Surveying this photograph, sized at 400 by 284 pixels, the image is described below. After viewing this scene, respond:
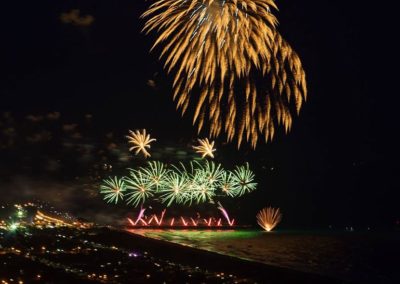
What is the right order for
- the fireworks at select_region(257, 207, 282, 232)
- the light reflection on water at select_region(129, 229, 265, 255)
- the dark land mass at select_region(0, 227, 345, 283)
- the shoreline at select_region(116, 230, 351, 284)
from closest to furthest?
the dark land mass at select_region(0, 227, 345, 283) → the shoreline at select_region(116, 230, 351, 284) → the light reflection on water at select_region(129, 229, 265, 255) → the fireworks at select_region(257, 207, 282, 232)

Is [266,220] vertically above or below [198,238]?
above

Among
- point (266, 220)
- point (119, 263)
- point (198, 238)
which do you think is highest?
point (266, 220)

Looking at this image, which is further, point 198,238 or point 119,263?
point 198,238

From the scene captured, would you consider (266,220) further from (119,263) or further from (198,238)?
(119,263)

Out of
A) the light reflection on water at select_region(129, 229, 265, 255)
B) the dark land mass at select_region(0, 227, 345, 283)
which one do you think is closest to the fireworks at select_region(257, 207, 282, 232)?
the light reflection on water at select_region(129, 229, 265, 255)

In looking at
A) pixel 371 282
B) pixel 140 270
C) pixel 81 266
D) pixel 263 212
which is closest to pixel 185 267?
pixel 140 270

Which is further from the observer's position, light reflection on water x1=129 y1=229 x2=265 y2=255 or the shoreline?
light reflection on water x1=129 y1=229 x2=265 y2=255

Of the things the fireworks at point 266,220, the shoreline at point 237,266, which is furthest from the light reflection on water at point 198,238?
the fireworks at point 266,220

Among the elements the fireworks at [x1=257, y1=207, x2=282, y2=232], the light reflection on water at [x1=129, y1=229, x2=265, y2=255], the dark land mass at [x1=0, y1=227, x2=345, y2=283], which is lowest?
the dark land mass at [x1=0, y1=227, x2=345, y2=283]

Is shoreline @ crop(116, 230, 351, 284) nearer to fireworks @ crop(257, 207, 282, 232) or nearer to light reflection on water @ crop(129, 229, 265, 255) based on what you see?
light reflection on water @ crop(129, 229, 265, 255)

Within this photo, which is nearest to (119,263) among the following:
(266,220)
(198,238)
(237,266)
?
(237,266)

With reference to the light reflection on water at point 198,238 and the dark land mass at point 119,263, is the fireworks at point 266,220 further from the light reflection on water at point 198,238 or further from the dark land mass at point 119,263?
the dark land mass at point 119,263

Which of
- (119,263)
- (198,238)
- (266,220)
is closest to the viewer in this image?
(119,263)
